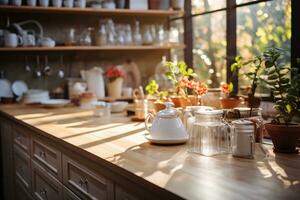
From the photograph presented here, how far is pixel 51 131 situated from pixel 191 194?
122 cm

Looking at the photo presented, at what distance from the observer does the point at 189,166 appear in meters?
1.43

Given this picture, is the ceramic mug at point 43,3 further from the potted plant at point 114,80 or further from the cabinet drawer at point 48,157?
the cabinet drawer at point 48,157

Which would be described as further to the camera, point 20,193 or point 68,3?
point 68,3

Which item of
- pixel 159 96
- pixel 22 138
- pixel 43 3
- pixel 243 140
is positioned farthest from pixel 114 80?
pixel 243 140

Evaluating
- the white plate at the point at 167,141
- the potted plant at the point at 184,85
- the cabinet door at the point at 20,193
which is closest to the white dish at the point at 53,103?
the cabinet door at the point at 20,193

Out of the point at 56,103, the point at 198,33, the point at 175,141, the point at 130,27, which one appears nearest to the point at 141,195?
the point at 175,141

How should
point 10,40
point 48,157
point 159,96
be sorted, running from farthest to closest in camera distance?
point 10,40
point 159,96
point 48,157

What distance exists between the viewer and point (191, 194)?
1112 millimetres

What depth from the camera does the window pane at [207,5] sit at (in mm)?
3200

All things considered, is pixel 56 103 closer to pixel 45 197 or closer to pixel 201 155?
pixel 45 197

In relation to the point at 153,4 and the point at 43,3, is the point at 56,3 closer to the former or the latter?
the point at 43,3

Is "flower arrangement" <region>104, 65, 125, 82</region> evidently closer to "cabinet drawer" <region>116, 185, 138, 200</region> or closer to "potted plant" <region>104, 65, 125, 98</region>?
"potted plant" <region>104, 65, 125, 98</region>

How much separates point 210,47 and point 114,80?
129cm

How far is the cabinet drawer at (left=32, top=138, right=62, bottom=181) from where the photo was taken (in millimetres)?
2072
